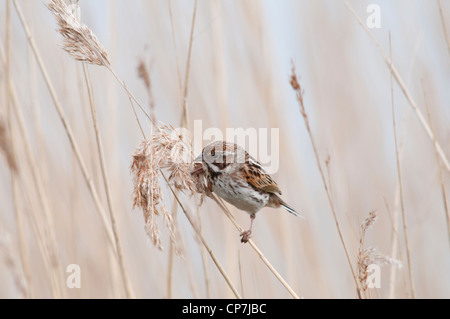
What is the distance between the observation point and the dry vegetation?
2912 mm

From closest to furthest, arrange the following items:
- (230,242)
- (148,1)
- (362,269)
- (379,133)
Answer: (362,269)
(230,242)
(148,1)
(379,133)

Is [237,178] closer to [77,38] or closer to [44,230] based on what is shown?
[44,230]

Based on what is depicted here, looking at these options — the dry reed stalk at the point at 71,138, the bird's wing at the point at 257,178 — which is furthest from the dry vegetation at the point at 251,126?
the dry reed stalk at the point at 71,138

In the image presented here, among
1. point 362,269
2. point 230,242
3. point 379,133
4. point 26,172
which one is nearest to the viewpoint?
point 362,269

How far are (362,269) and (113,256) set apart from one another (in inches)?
48.4

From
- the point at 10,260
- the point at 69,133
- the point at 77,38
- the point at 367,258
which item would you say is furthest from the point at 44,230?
the point at 367,258

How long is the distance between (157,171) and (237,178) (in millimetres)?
1001

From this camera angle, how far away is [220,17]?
3270 mm

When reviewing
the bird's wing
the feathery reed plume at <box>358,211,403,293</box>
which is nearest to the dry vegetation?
the bird's wing

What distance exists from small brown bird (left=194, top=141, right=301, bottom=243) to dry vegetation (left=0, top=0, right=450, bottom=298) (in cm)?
26

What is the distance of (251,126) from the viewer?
3.40 m

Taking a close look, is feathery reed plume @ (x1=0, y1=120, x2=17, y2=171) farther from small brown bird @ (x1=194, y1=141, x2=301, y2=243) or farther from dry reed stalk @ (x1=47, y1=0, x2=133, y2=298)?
small brown bird @ (x1=194, y1=141, x2=301, y2=243)
